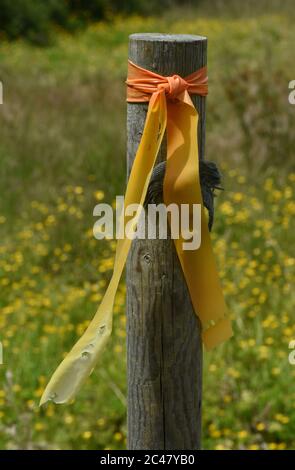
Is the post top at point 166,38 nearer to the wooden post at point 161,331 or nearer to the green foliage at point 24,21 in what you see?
the wooden post at point 161,331

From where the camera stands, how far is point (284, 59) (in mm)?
8406

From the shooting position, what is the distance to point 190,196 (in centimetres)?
207

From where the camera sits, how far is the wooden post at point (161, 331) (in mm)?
2096

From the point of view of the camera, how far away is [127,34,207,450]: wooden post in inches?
82.5

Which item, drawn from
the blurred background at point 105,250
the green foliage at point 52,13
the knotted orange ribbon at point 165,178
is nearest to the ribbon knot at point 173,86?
the knotted orange ribbon at point 165,178

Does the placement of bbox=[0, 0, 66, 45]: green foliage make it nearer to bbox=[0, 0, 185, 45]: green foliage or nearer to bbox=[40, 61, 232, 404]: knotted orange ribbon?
bbox=[0, 0, 185, 45]: green foliage

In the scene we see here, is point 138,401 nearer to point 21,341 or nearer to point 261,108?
point 21,341

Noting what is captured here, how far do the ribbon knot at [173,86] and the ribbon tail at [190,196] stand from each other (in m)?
0.02

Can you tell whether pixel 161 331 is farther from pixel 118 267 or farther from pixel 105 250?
pixel 105 250

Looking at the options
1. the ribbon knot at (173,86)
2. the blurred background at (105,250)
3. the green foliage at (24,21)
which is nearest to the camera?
the ribbon knot at (173,86)

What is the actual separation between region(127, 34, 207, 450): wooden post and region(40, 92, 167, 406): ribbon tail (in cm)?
7

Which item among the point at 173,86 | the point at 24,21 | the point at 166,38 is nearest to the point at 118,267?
the point at 173,86

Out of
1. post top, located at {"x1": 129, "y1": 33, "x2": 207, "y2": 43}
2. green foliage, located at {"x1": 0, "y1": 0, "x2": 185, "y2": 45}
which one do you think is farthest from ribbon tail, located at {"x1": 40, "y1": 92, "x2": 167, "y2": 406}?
green foliage, located at {"x1": 0, "y1": 0, "x2": 185, "y2": 45}

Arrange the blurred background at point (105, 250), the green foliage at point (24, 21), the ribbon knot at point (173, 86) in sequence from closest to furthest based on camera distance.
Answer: the ribbon knot at point (173, 86)
the blurred background at point (105, 250)
the green foliage at point (24, 21)
